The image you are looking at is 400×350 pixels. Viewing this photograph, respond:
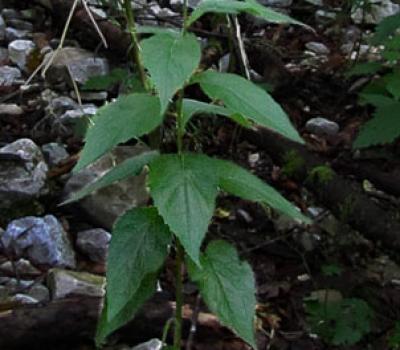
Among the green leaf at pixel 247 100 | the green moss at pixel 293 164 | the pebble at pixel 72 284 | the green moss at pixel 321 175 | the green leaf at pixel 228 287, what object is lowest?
the pebble at pixel 72 284

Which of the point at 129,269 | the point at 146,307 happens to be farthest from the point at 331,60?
the point at 129,269

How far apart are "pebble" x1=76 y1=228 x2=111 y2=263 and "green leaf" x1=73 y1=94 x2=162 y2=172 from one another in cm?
134

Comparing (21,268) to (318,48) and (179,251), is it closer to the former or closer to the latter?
(179,251)

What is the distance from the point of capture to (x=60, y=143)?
368cm

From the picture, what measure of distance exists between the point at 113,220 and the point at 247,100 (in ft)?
5.09

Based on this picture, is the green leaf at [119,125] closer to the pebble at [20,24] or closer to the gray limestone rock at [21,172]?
the gray limestone rock at [21,172]

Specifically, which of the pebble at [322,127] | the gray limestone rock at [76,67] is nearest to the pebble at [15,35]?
the gray limestone rock at [76,67]

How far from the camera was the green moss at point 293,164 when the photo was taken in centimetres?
337

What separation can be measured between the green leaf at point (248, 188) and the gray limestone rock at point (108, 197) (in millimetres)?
1387

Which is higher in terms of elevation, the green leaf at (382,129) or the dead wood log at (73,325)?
the green leaf at (382,129)

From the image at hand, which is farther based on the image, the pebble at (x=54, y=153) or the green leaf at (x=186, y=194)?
the pebble at (x=54, y=153)

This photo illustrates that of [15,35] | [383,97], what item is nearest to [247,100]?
[383,97]

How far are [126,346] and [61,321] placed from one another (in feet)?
0.65

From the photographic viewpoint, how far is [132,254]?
5.41ft
